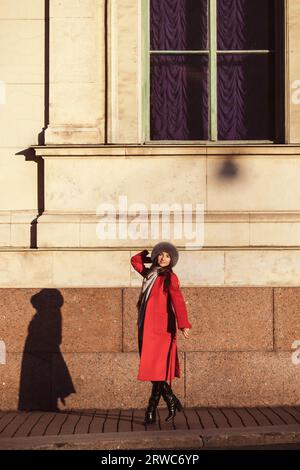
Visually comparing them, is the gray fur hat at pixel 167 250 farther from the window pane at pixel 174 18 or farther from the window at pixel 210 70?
the window pane at pixel 174 18

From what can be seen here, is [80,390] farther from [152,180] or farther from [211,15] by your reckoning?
[211,15]

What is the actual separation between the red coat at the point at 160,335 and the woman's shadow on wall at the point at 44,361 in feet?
4.70

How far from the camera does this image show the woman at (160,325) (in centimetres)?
1000

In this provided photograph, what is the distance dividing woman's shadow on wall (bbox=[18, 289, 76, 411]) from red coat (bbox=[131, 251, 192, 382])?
4.70ft

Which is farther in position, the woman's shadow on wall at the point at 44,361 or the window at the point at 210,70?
the window at the point at 210,70

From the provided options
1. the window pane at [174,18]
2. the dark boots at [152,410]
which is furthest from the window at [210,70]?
the dark boots at [152,410]

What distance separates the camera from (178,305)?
9.98m

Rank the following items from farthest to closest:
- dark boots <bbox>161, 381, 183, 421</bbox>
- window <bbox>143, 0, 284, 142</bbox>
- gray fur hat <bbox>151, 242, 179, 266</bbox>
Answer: window <bbox>143, 0, 284, 142</bbox> → gray fur hat <bbox>151, 242, 179, 266</bbox> → dark boots <bbox>161, 381, 183, 421</bbox>

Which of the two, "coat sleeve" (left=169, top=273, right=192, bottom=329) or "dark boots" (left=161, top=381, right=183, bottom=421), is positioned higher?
"coat sleeve" (left=169, top=273, right=192, bottom=329)

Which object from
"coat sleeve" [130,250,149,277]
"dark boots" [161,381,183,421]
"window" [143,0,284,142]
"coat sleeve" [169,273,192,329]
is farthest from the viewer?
"window" [143,0,284,142]

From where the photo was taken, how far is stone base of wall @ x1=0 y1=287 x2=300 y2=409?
36.5 ft

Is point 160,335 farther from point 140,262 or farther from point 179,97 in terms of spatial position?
point 179,97

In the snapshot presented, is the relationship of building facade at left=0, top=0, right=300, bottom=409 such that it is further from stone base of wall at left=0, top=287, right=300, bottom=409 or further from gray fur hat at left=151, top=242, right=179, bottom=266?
gray fur hat at left=151, top=242, right=179, bottom=266

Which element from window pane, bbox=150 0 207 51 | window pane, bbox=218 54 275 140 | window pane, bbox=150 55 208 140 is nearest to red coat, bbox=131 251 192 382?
window pane, bbox=150 55 208 140
